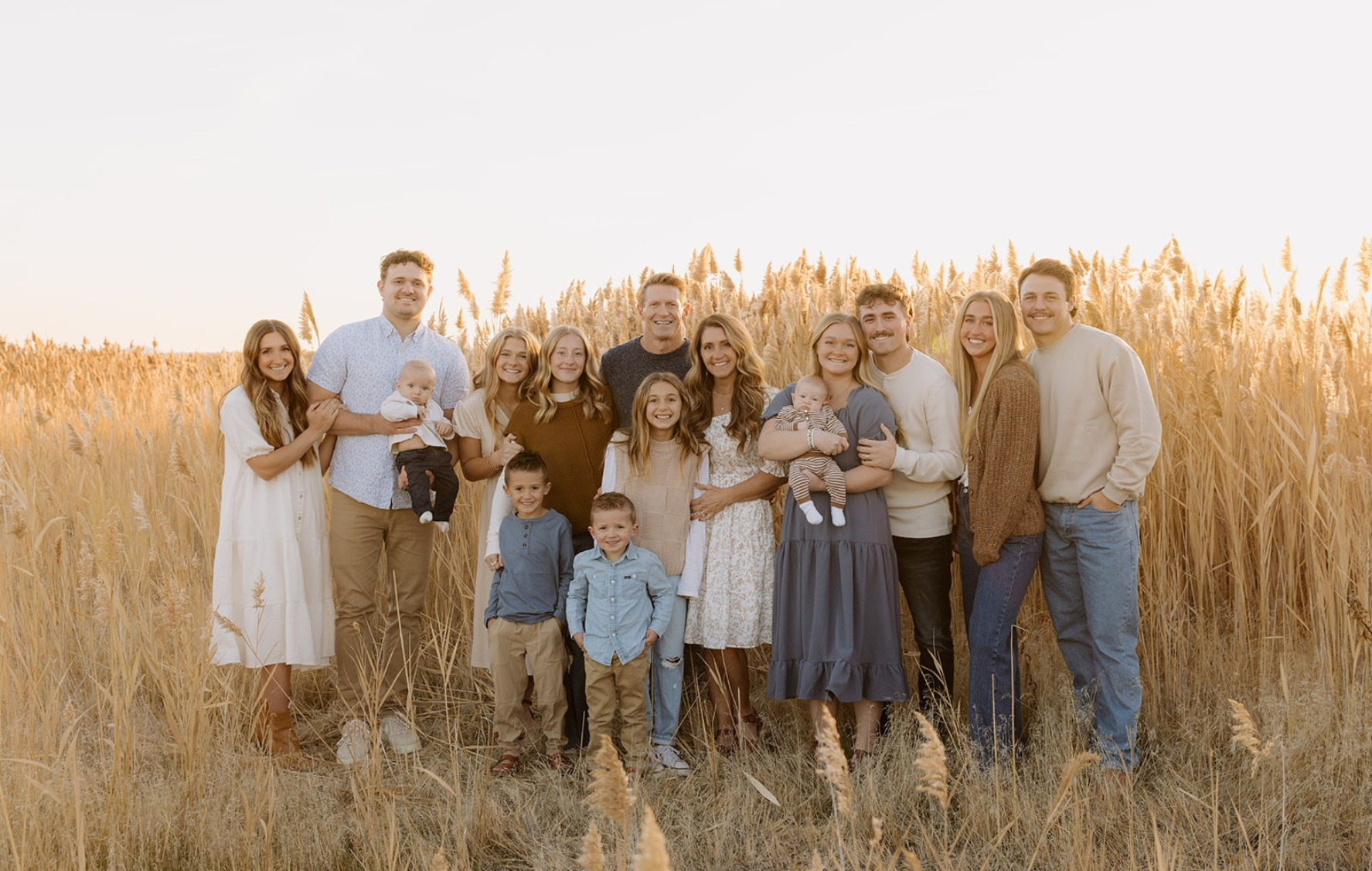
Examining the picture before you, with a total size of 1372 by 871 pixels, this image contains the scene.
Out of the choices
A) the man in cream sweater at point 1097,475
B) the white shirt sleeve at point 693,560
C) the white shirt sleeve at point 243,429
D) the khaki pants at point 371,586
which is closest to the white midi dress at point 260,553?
the white shirt sleeve at point 243,429

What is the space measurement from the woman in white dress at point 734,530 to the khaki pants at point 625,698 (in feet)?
0.96

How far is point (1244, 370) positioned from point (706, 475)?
2625 millimetres

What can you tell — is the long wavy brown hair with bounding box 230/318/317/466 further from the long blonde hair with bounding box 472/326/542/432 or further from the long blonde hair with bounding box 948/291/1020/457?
the long blonde hair with bounding box 948/291/1020/457

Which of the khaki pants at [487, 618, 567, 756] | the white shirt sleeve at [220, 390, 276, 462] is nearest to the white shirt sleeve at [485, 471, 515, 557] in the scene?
the khaki pants at [487, 618, 567, 756]

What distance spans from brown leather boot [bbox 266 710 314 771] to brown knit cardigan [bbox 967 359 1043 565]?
9.51ft

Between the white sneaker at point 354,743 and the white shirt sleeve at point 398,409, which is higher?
the white shirt sleeve at point 398,409

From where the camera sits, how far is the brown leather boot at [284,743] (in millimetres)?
4012

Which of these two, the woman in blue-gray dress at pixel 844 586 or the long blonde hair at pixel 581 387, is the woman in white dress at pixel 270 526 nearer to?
the long blonde hair at pixel 581 387

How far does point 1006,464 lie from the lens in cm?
342

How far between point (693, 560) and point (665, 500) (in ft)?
0.92

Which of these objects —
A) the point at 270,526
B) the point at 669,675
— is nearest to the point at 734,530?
the point at 669,675

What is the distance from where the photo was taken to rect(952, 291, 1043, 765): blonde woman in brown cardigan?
342 centimetres

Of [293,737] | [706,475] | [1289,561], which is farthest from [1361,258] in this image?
[293,737]

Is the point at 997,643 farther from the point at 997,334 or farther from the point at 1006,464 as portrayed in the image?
the point at 997,334
